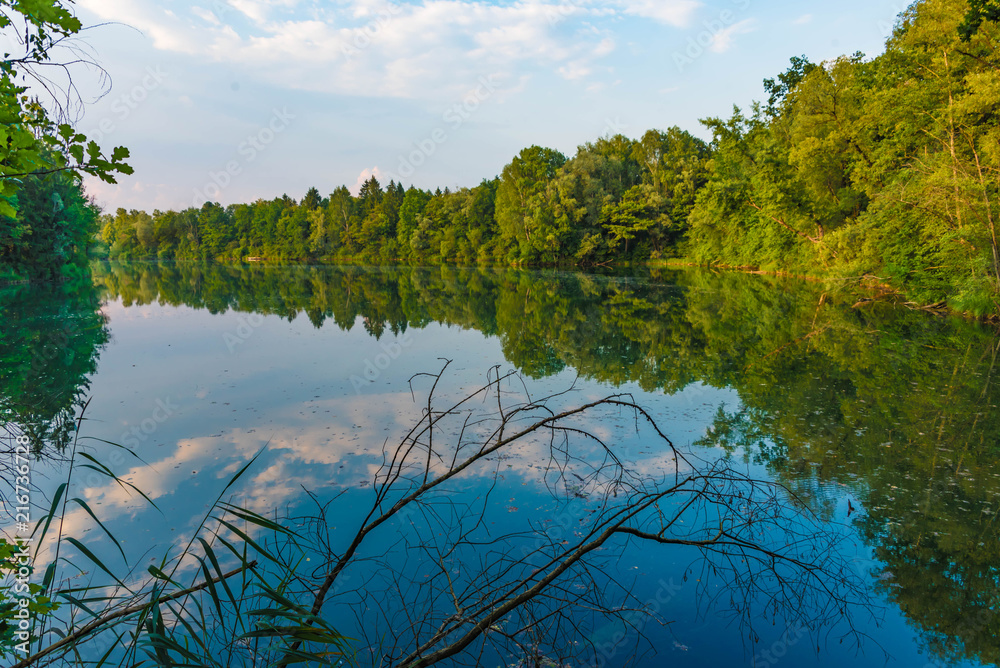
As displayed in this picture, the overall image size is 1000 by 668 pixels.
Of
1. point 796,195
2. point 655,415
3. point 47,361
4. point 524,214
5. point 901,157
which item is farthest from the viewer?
point 524,214

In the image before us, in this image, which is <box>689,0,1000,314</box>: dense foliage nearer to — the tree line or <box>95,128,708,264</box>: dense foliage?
the tree line

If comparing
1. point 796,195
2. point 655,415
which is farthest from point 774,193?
point 655,415

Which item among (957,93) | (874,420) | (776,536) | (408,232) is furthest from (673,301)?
(408,232)

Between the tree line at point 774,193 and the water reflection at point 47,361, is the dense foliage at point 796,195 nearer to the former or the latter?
the tree line at point 774,193

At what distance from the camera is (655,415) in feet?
25.5

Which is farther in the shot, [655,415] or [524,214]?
[524,214]

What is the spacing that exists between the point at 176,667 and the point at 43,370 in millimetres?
11642

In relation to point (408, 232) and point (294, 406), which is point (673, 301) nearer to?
point (294, 406)

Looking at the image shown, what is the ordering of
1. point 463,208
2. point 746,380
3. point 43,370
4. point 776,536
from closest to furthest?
point 776,536 → point 746,380 → point 43,370 → point 463,208

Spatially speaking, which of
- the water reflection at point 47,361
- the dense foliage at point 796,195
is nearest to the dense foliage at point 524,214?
the dense foliage at point 796,195

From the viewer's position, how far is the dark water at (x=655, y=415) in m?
3.85

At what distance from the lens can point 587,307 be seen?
19.8 metres

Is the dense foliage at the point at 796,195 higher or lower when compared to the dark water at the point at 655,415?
higher

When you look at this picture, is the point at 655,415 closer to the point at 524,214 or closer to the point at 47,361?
the point at 47,361
